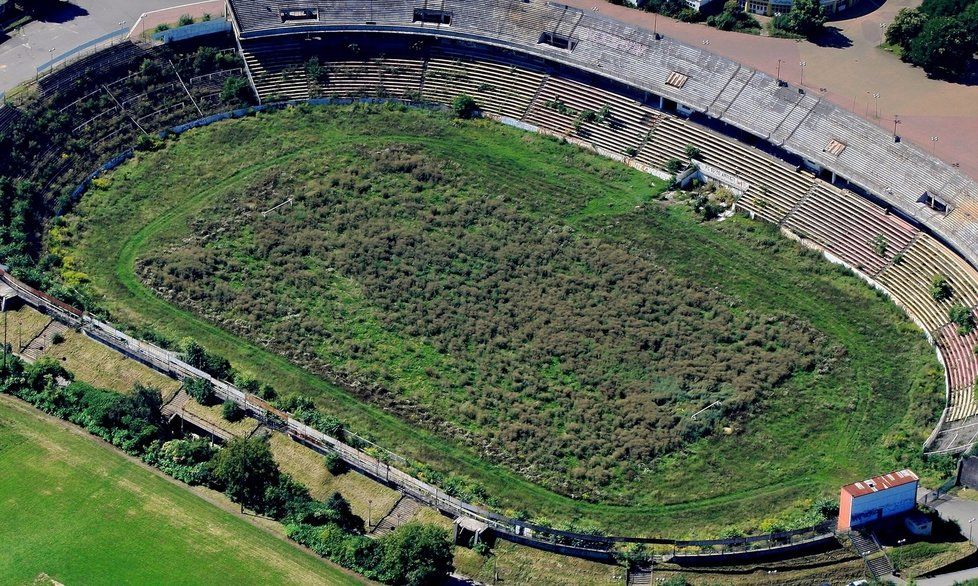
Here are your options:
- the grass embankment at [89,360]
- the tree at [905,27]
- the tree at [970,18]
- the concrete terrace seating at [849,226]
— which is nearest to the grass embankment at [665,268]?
the concrete terrace seating at [849,226]

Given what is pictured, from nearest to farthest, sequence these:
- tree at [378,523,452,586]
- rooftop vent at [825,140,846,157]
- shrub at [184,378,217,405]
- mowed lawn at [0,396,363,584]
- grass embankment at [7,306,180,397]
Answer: tree at [378,523,452,586] → mowed lawn at [0,396,363,584] → shrub at [184,378,217,405] → grass embankment at [7,306,180,397] → rooftop vent at [825,140,846,157]

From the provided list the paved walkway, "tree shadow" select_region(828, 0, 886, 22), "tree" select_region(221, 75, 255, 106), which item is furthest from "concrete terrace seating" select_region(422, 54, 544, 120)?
the paved walkway

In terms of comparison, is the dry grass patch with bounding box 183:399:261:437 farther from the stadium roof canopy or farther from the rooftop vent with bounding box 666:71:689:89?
the rooftop vent with bounding box 666:71:689:89

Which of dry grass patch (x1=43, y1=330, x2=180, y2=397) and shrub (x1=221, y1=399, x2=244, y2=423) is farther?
dry grass patch (x1=43, y1=330, x2=180, y2=397)

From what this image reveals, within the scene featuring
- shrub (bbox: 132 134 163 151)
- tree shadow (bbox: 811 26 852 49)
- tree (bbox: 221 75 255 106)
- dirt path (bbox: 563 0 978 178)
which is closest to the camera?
dirt path (bbox: 563 0 978 178)

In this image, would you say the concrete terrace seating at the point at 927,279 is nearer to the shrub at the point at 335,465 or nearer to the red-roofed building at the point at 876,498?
the red-roofed building at the point at 876,498

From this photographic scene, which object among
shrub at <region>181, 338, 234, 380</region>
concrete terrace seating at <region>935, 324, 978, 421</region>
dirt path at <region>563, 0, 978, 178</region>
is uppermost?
dirt path at <region>563, 0, 978, 178</region>

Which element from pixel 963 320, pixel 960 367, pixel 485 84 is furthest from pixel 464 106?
pixel 960 367
